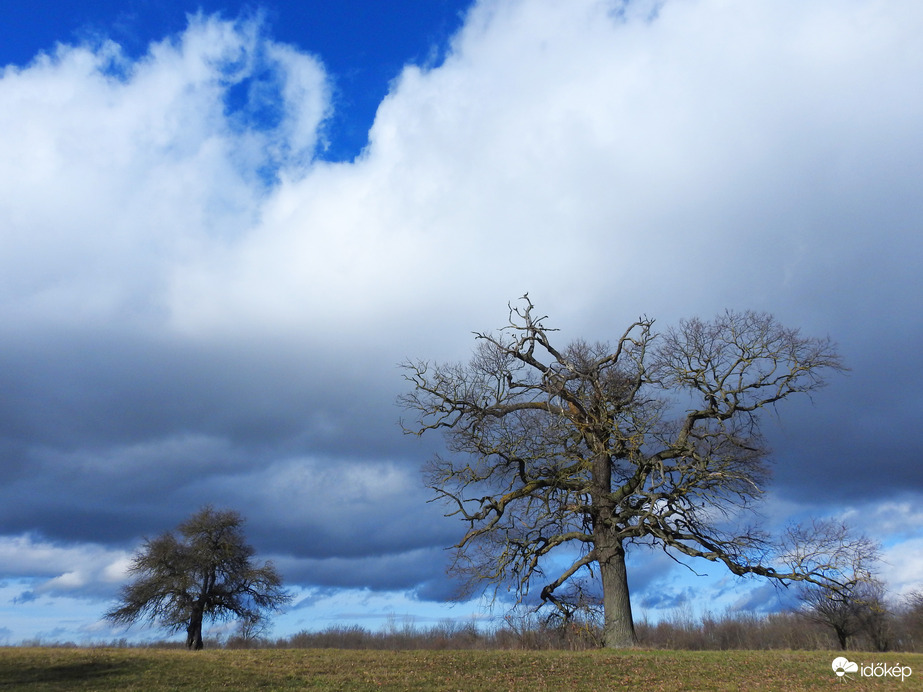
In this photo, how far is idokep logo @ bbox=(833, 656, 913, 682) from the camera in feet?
54.7

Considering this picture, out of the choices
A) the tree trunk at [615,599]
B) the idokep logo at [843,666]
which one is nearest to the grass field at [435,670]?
the idokep logo at [843,666]

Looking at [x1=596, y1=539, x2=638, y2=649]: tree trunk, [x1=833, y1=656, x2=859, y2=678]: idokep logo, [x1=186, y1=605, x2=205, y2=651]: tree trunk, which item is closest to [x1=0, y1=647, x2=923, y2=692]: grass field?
[x1=833, y1=656, x2=859, y2=678]: idokep logo

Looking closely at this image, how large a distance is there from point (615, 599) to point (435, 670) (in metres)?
8.02

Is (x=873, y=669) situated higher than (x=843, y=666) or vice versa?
(x=843, y=666)

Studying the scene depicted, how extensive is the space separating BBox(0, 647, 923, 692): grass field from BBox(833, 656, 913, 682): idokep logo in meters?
0.26

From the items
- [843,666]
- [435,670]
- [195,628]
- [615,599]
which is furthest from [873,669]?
[195,628]

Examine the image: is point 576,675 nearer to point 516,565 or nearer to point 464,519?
point 516,565

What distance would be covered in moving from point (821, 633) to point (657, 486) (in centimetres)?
3480

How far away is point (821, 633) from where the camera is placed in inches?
1859

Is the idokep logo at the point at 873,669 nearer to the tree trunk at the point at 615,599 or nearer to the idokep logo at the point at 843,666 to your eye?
the idokep logo at the point at 843,666

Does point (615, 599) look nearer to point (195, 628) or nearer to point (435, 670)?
point (435, 670)

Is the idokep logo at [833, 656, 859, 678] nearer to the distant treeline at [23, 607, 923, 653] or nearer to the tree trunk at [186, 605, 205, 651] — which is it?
the distant treeline at [23, 607, 923, 653]

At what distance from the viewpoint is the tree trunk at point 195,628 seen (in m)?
37.2

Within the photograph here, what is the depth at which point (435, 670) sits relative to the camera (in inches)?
687
